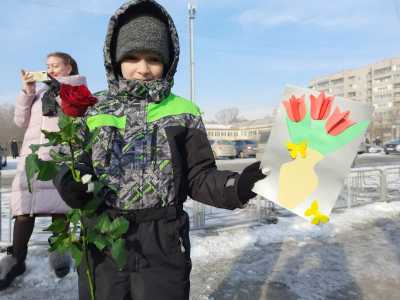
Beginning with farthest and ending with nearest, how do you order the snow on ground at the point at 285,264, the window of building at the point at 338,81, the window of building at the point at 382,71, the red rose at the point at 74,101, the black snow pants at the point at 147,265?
the window of building at the point at 338,81
the window of building at the point at 382,71
the snow on ground at the point at 285,264
the black snow pants at the point at 147,265
the red rose at the point at 74,101

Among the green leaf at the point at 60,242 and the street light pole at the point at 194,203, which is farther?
the street light pole at the point at 194,203

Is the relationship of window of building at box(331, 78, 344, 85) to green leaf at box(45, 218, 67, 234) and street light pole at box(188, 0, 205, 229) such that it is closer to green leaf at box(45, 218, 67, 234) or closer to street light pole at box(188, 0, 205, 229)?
street light pole at box(188, 0, 205, 229)

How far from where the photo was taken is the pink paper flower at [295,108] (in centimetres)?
154

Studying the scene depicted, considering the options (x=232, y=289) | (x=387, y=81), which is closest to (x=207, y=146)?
(x=232, y=289)

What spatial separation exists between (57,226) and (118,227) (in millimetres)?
249

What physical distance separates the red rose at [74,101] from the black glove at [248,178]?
630 millimetres

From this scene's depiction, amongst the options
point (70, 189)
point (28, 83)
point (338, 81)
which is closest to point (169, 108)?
point (70, 189)

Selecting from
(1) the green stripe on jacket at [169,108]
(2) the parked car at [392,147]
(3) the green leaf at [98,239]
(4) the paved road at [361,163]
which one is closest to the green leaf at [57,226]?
(3) the green leaf at [98,239]

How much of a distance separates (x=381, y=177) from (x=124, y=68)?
22.2 feet

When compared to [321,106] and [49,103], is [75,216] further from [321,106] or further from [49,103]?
[49,103]

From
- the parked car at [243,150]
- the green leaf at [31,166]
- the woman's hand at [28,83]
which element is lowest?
the parked car at [243,150]

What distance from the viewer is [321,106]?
1531mm

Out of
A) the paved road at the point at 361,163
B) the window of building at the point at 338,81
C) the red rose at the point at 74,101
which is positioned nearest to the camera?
the red rose at the point at 74,101

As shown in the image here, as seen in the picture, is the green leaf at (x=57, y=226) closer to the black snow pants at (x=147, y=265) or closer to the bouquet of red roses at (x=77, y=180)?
the bouquet of red roses at (x=77, y=180)
